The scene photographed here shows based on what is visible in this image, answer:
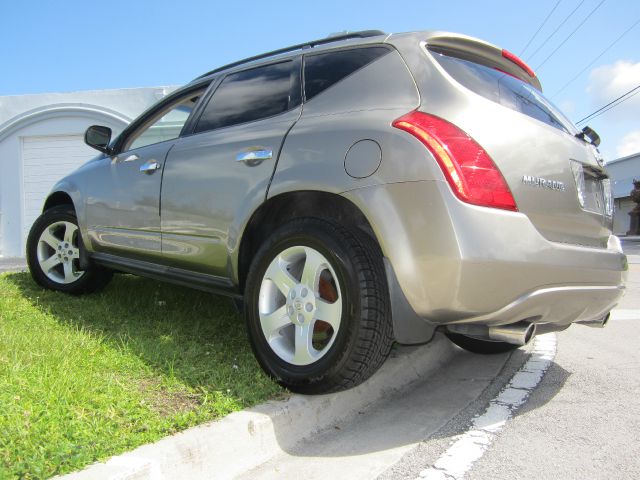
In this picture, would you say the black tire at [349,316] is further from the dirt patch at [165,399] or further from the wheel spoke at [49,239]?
the wheel spoke at [49,239]

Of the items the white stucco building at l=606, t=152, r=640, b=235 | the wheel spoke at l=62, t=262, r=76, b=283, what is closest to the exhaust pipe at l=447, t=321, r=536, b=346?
the wheel spoke at l=62, t=262, r=76, b=283

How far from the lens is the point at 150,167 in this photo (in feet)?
12.5

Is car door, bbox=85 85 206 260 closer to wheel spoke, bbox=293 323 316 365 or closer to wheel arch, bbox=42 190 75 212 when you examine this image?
wheel arch, bbox=42 190 75 212

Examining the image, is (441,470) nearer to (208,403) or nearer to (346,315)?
(346,315)

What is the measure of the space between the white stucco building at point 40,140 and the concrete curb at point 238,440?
11664 mm

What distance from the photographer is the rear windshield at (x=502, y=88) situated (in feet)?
8.90

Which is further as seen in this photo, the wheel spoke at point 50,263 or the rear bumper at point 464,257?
the wheel spoke at point 50,263

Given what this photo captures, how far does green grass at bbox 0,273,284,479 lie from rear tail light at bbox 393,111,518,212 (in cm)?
135

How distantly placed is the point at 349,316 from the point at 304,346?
0.32 m

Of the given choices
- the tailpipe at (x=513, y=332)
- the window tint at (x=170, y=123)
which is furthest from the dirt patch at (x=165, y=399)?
the window tint at (x=170, y=123)

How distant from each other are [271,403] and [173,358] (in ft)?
2.62

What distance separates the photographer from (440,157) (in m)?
2.38

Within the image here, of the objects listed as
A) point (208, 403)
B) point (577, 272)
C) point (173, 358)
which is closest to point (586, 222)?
point (577, 272)

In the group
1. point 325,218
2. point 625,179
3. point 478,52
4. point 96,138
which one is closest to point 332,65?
point 478,52
